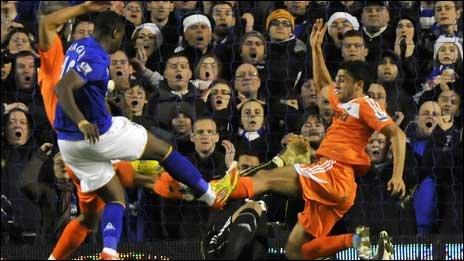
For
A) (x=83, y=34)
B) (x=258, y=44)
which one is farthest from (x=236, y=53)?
(x=83, y=34)

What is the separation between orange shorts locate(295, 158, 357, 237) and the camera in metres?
9.19

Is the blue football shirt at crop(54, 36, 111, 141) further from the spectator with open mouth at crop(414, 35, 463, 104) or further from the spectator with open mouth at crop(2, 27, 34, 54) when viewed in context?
the spectator with open mouth at crop(414, 35, 463, 104)

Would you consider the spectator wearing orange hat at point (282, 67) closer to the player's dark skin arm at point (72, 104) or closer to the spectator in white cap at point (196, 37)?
the spectator in white cap at point (196, 37)

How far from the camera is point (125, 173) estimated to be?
9.09 meters

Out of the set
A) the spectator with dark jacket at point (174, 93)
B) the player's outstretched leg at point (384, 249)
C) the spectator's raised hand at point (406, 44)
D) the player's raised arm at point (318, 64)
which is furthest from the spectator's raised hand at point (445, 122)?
the player's outstretched leg at point (384, 249)

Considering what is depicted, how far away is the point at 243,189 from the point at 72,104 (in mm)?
1428

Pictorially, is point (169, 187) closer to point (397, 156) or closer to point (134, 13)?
point (397, 156)

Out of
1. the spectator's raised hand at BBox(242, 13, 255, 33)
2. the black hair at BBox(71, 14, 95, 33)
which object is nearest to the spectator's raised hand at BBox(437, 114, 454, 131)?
the spectator's raised hand at BBox(242, 13, 255, 33)

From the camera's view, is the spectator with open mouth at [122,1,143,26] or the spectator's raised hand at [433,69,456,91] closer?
the spectator's raised hand at [433,69,456,91]

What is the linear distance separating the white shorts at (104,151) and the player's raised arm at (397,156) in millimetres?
1579

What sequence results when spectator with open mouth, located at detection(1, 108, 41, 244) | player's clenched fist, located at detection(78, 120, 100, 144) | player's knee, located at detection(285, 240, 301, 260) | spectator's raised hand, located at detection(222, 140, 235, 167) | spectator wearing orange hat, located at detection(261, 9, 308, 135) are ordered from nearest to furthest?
player's clenched fist, located at detection(78, 120, 100, 144), player's knee, located at detection(285, 240, 301, 260), spectator with open mouth, located at detection(1, 108, 41, 244), spectator's raised hand, located at detection(222, 140, 235, 167), spectator wearing orange hat, located at detection(261, 9, 308, 135)

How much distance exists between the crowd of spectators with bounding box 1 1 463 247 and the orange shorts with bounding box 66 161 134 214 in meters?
1.07

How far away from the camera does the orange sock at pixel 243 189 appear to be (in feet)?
29.2

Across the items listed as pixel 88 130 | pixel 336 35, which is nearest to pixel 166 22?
pixel 336 35
